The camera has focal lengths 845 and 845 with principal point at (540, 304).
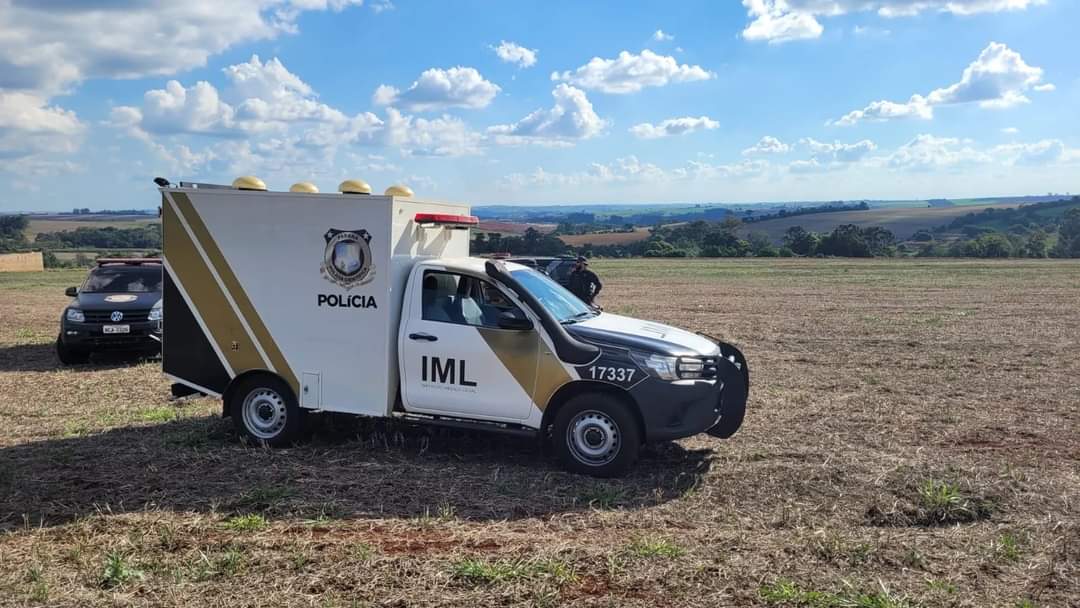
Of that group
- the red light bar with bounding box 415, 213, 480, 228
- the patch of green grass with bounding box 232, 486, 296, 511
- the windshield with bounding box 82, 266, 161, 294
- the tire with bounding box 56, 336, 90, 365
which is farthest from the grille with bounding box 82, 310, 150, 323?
the patch of green grass with bounding box 232, 486, 296, 511

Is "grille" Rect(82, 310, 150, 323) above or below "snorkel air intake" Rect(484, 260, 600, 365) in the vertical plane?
below

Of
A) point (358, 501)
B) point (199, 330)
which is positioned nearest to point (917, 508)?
point (358, 501)

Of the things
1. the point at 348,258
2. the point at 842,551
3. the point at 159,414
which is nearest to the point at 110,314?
the point at 159,414

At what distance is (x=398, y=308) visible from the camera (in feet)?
25.3

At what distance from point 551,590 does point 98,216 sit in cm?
10537

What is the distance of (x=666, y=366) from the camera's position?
7.10 metres

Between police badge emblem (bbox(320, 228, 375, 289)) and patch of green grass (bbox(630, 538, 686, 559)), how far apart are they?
3.56 metres

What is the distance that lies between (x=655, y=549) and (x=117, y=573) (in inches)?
126

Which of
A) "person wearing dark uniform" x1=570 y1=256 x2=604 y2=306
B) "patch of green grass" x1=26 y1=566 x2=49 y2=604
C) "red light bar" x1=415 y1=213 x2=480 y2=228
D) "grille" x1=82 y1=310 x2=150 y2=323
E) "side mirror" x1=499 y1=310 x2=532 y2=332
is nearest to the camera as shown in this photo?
"patch of green grass" x1=26 y1=566 x2=49 y2=604

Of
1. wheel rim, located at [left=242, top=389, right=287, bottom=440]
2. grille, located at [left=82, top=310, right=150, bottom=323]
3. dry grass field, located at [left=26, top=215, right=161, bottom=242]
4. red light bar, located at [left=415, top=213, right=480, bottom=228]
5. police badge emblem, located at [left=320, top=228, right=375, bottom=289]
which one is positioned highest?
dry grass field, located at [left=26, top=215, right=161, bottom=242]

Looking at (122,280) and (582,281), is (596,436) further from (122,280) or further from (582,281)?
(582,281)

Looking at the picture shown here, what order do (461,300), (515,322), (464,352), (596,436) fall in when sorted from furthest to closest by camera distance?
(461,300)
(464,352)
(515,322)
(596,436)

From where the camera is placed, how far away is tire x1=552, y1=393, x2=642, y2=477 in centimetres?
709

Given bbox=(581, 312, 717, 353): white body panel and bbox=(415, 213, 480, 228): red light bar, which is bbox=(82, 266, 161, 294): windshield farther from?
bbox=(581, 312, 717, 353): white body panel
